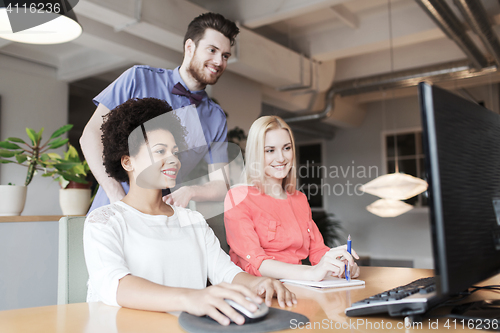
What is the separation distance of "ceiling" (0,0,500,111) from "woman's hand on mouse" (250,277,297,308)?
8.63ft

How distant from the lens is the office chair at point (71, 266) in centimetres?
102

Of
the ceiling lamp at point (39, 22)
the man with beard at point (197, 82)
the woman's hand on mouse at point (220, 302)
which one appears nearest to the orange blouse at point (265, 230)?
the man with beard at point (197, 82)

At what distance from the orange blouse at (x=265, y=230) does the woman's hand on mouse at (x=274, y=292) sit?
0.40 metres

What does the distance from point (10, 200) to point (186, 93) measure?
1.13 metres

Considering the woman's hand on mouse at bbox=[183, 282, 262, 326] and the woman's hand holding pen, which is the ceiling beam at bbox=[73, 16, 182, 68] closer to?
the woman's hand holding pen

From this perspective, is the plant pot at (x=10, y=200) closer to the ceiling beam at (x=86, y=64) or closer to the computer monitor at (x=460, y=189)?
the computer monitor at (x=460, y=189)

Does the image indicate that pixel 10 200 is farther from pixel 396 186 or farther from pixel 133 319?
pixel 396 186

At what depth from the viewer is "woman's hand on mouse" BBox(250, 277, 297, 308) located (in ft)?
2.76

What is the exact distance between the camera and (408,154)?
8008mm

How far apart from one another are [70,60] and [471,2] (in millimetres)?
4204

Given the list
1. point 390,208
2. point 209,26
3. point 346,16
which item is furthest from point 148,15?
point 390,208

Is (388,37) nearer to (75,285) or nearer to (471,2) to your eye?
(471,2)

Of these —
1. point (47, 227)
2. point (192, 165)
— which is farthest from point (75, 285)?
point (47, 227)

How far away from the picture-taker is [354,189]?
28.7ft
